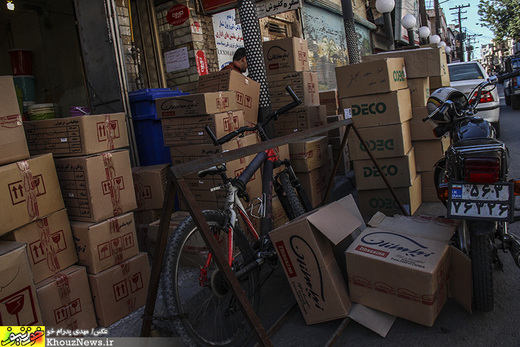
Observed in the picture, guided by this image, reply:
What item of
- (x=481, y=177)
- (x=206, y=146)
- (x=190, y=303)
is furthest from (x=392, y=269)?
(x=206, y=146)

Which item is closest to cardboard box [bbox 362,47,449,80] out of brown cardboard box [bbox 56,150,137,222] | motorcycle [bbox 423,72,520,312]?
motorcycle [bbox 423,72,520,312]

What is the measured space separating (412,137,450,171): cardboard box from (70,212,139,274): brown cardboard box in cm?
A: 343

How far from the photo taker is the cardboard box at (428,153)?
473cm

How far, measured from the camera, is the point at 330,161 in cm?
527

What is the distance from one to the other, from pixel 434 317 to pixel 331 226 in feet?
2.61

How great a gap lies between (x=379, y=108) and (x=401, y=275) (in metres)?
2.37

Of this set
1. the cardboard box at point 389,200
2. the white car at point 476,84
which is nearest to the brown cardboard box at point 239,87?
the cardboard box at point 389,200

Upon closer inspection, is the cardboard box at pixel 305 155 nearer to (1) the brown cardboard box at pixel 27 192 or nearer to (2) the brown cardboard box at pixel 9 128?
(1) the brown cardboard box at pixel 27 192

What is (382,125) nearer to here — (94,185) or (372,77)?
(372,77)

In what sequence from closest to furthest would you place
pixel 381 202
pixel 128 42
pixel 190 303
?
1. pixel 190 303
2. pixel 381 202
3. pixel 128 42

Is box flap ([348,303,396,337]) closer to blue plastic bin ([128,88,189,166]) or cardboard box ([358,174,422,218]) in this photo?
cardboard box ([358,174,422,218])

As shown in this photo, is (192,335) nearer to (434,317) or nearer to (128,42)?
(434,317)

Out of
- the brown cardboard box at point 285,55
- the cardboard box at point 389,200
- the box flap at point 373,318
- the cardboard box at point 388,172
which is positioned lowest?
the box flap at point 373,318

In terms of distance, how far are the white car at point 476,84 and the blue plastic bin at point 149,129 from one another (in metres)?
5.11
